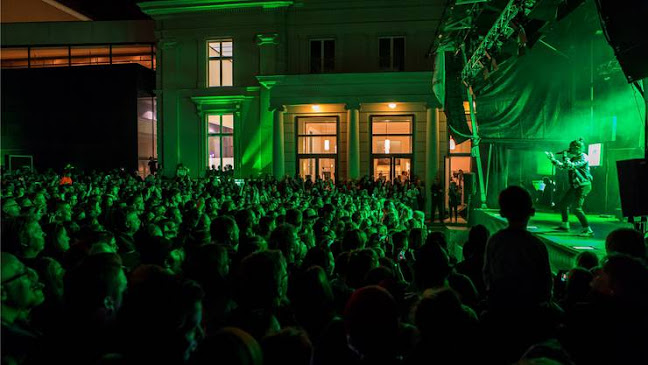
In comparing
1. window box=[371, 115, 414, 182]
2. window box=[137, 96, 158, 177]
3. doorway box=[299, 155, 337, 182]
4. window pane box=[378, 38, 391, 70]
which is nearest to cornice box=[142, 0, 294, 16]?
window pane box=[378, 38, 391, 70]

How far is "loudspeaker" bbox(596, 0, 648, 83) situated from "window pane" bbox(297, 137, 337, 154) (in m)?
19.8

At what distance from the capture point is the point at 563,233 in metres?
10.7

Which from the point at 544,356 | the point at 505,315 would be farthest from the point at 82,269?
the point at 505,315

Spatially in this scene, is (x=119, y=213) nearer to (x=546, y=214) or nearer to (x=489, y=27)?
(x=489, y=27)

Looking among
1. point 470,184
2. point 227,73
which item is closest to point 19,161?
point 227,73

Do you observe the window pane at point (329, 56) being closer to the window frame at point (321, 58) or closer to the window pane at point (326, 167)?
the window frame at point (321, 58)

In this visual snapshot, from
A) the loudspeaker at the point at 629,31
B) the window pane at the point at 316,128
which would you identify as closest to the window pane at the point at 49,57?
the window pane at the point at 316,128

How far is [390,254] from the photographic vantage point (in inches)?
263

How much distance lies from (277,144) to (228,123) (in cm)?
428

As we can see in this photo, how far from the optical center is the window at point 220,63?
26266 millimetres

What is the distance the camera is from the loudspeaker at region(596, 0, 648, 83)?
17.4ft

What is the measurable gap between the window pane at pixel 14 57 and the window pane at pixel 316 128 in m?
19.1

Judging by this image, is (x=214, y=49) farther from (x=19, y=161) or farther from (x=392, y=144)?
(x=19, y=161)

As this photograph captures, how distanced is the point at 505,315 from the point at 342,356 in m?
1.53
